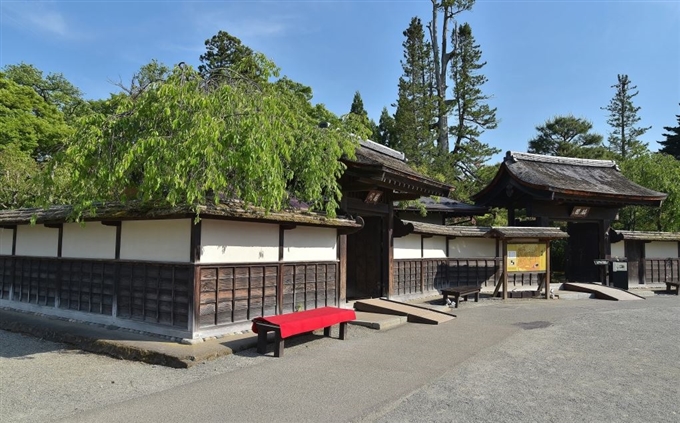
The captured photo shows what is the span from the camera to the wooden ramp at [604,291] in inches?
614

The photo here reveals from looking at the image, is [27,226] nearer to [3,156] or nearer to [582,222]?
[3,156]

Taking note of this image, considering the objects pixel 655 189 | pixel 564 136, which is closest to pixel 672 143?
pixel 564 136

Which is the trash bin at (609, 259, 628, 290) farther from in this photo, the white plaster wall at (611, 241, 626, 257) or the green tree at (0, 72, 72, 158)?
the green tree at (0, 72, 72, 158)

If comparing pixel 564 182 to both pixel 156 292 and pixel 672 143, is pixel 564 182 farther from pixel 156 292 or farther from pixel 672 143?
pixel 672 143

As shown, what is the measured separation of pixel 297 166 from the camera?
8539 millimetres

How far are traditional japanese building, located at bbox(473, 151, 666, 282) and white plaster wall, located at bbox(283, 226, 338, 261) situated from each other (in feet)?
31.7

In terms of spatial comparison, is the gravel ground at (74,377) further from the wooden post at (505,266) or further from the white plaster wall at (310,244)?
the wooden post at (505,266)

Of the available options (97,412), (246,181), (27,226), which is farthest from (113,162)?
(27,226)

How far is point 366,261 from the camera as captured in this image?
535 inches

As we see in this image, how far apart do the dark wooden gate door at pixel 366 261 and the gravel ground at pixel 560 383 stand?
16.4ft

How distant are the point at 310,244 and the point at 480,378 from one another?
494 centimetres

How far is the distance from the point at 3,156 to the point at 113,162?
14547 mm

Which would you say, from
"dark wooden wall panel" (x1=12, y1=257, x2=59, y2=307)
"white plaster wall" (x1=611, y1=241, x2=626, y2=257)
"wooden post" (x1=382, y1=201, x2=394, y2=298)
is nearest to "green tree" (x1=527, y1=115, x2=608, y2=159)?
"white plaster wall" (x1=611, y1=241, x2=626, y2=257)

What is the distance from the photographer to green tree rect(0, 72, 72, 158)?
74.6 feet
